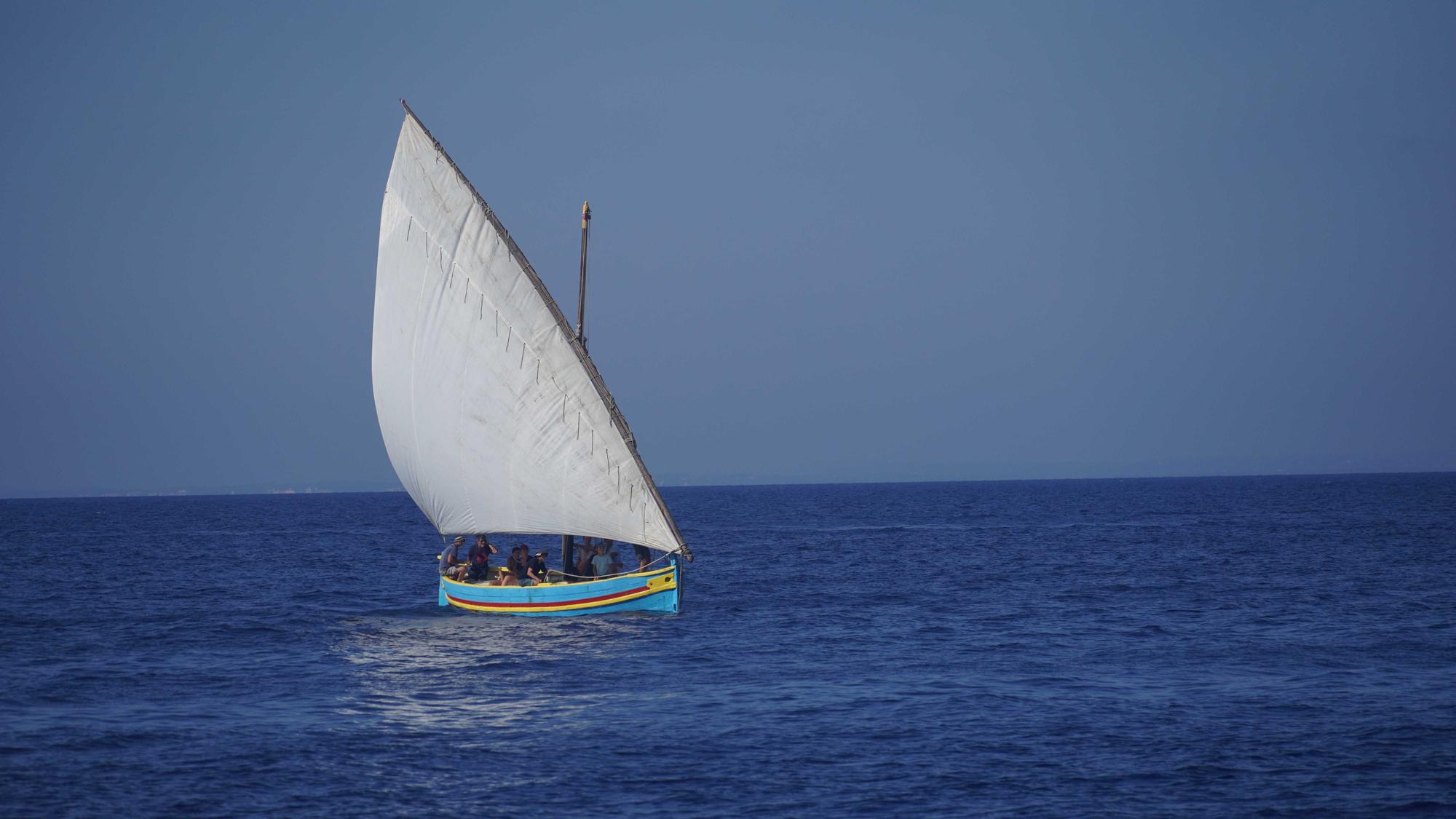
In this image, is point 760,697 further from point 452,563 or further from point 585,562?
point 452,563

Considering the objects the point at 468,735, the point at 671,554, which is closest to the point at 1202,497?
the point at 671,554

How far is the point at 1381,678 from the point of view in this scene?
2677cm

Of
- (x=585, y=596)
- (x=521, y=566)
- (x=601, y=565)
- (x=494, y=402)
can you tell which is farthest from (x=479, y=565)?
(x=494, y=402)

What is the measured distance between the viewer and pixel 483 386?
35656 millimetres

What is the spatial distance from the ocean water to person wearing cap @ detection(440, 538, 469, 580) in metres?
1.25

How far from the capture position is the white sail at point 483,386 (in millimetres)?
34469

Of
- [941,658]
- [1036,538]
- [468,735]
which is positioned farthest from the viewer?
[1036,538]

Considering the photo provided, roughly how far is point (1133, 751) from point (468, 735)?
1117 cm

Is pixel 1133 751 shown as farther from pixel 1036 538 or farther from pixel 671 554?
pixel 1036 538

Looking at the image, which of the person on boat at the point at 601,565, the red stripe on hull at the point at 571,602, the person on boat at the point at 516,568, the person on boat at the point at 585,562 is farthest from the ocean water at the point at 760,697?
the person on boat at the point at 585,562

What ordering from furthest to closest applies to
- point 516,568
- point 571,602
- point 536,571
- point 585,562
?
1. point 585,562
2. point 516,568
3. point 536,571
4. point 571,602

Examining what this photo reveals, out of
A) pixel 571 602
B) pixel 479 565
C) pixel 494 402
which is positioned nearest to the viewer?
pixel 571 602

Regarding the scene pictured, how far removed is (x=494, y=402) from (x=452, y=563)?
5.51 metres

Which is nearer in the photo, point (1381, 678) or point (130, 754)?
point (130, 754)
